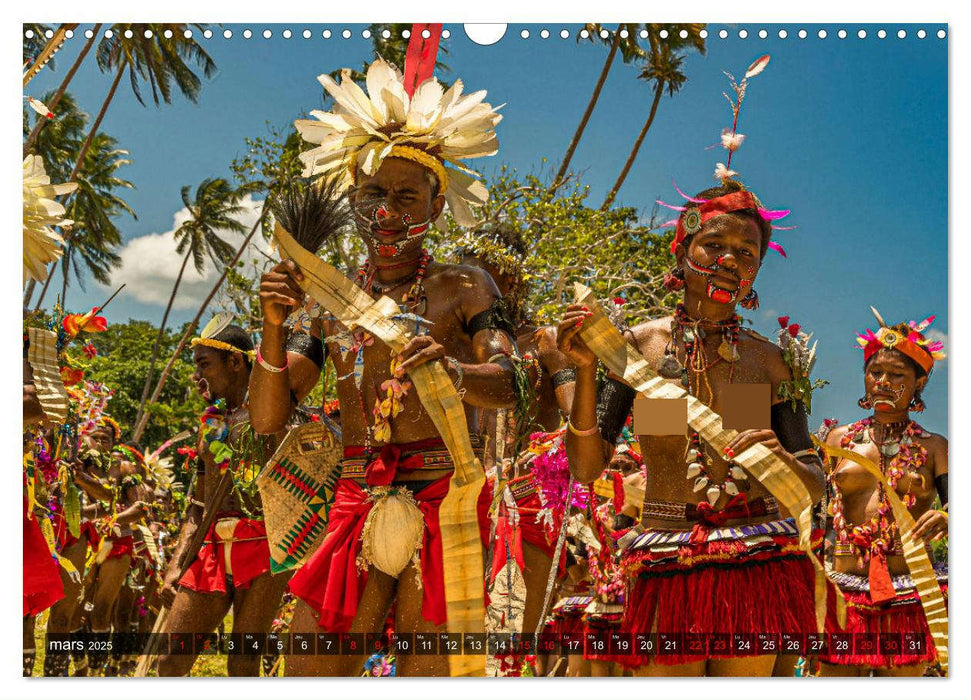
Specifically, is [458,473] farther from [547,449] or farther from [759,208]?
[547,449]

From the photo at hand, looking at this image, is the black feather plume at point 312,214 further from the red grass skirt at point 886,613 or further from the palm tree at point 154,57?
the red grass skirt at point 886,613

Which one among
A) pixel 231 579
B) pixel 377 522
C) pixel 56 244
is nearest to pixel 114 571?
pixel 231 579

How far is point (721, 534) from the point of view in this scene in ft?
15.8

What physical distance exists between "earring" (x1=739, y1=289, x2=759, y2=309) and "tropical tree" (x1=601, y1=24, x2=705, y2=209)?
39.4 inches

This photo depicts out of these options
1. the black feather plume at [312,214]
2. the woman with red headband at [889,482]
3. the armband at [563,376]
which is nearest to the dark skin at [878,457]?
the woman with red headband at [889,482]

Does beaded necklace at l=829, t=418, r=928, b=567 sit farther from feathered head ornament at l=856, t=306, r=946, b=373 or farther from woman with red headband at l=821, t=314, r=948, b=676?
feathered head ornament at l=856, t=306, r=946, b=373

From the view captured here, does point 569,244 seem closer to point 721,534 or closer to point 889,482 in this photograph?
point 889,482

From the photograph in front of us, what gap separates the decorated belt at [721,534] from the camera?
480 centimetres

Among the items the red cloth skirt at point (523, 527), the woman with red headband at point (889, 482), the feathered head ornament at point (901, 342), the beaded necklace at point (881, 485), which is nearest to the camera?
the feathered head ornament at point (901, 342)

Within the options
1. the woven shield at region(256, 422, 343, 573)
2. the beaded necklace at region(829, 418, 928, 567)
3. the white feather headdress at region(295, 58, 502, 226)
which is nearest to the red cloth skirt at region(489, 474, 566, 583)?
the beaded necklace at region(829, 418, 928, 567)

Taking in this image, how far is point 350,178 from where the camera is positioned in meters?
5.07

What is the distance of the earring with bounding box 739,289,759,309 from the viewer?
5012 mm

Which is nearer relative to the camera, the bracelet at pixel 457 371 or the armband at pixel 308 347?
the bracelet at pixel 457 371

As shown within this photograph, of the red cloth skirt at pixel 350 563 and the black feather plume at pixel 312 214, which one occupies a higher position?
the black feather plume at pixel 312 214
